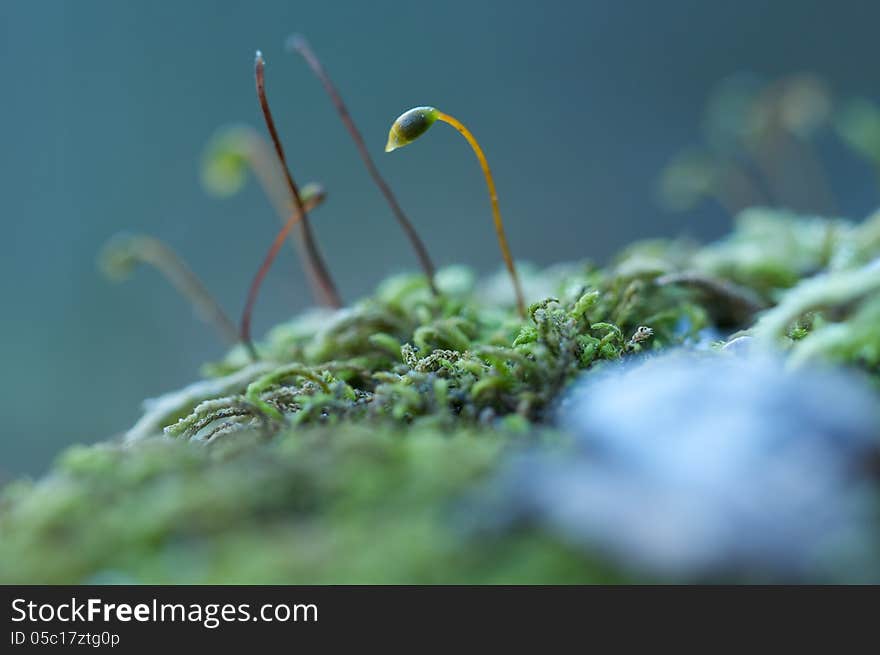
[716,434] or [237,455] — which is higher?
[237,455]

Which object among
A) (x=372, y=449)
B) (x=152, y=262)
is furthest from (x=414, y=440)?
(x=152, y=262)

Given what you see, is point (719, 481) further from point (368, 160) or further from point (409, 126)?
point (368, 160)

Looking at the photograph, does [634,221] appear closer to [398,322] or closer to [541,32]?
[541,32]

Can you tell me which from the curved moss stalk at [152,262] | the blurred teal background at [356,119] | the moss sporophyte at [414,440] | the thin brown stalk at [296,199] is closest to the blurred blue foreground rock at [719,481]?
the moss sporophyte at [414,440]

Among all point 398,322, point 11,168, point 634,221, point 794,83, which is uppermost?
point 11,168

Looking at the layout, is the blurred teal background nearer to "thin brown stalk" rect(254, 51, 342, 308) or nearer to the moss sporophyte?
"thin brown stalk" rect(254, 51, 342, 308)

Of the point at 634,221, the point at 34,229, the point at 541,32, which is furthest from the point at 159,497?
the point at 541,32

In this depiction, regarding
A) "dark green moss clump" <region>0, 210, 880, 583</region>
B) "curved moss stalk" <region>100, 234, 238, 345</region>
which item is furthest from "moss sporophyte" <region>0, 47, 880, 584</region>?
"curved moss stalk" <region>100, 234, 238, 345</region>
